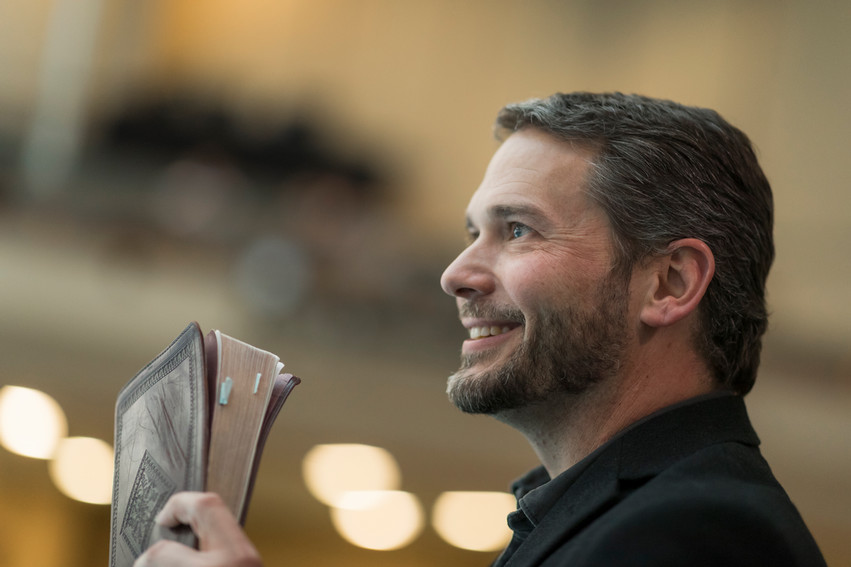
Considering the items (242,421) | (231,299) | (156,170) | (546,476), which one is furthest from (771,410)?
(242,421)

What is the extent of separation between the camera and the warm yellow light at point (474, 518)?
852 centimetres

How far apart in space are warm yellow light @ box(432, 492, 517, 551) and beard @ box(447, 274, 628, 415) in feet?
21.1

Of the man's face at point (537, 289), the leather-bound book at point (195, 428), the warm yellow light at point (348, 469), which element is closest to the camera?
the leather-bound book at point (195, 428)

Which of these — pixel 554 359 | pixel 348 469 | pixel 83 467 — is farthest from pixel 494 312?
pixel 83 467

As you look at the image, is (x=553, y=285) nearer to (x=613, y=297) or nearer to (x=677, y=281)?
(x=613, y=297)

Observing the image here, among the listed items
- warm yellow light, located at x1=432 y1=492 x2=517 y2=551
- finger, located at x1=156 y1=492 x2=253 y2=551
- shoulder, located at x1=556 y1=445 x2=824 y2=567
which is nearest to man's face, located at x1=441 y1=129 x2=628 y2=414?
shoulder, located at x1=556 y1=445 x2=824 y2=567

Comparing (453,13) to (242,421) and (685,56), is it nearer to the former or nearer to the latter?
(685,56)

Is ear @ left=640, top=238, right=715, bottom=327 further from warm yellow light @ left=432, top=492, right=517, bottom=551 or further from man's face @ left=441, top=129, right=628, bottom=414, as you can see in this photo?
warm yellow light @ left=432, top=492, right=517, bottom=551

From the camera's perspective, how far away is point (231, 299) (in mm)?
7969

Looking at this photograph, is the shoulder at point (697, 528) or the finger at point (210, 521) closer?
the finger at point (210, 521)

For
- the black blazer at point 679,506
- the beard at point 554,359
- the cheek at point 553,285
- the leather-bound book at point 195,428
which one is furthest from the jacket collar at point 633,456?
the leather-bound book at point 195,428

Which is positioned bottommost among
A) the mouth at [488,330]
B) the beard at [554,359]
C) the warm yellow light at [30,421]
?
the beard at [554,359]

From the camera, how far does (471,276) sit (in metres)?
2.09

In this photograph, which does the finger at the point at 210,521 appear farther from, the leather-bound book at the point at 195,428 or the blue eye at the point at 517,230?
the blue eye at the point at 517,230
